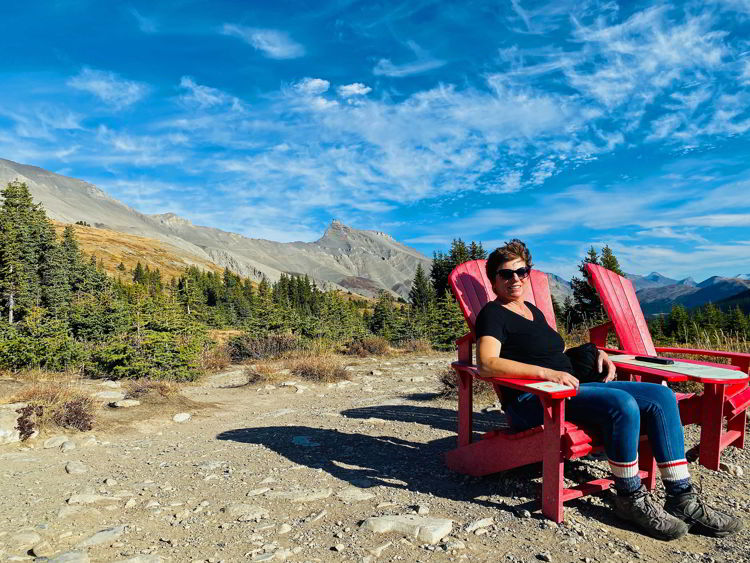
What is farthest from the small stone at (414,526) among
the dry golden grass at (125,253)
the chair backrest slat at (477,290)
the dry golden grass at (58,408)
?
the dry golden grass at (125,253)

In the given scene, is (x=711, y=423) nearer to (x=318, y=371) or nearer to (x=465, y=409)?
(x=465, y=409)

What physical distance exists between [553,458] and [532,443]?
0.19 meters

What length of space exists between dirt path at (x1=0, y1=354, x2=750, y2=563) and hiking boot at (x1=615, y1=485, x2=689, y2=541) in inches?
2.4

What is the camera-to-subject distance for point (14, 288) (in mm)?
22219

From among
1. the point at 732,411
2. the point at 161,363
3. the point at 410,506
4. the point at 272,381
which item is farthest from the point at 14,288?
the point at 732,411

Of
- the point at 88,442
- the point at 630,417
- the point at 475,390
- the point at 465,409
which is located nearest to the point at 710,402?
the point at 630,417

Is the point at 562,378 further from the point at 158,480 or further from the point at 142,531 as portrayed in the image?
the point at 158,480

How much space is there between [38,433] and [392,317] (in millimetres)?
23226

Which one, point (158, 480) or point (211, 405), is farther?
point (211, 405)

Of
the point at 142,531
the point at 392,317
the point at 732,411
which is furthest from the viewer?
the point at 392,317

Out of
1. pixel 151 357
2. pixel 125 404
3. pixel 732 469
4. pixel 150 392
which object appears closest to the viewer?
pixel 732 469

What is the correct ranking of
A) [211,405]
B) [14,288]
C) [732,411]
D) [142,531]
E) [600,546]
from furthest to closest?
[14,288] < [211,405] < [732,411] < [142,531] < [600,546]

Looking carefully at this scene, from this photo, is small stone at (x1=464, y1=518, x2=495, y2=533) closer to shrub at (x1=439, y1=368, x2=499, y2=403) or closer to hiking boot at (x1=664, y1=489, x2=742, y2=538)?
hiking boot at (x1=664, y1=489, x2=742, y2=538)

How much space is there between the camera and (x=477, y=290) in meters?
3.83
